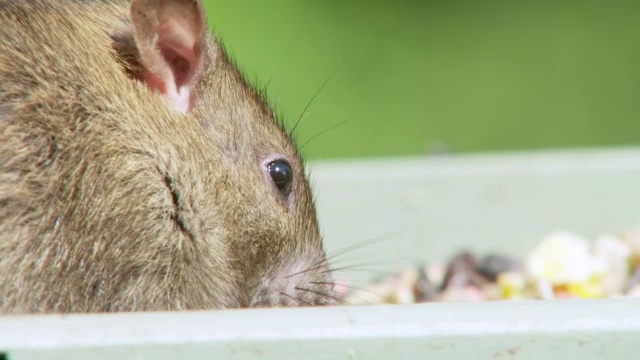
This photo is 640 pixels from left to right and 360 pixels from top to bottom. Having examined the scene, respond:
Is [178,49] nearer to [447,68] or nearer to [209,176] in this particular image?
[209,176]

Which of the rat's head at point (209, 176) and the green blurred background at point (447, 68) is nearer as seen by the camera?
the rat's head at point (209, 176)

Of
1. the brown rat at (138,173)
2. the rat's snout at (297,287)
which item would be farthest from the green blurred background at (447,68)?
the brown rat at (138,173)

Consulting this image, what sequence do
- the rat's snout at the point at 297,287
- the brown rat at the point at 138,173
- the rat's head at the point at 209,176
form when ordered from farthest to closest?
the rat's snout at the point at 297,287
the rat's head at the point at 209,176
the brown rat at the point at 138,173

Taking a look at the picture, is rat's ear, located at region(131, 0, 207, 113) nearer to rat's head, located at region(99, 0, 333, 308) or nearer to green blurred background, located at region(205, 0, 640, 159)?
rat's head, located at region(99, 0, 333, 308)

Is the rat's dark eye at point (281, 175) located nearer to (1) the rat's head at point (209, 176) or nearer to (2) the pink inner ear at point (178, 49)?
(1) the rat's head at point (209, 176)

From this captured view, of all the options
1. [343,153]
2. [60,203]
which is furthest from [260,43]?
[60,203]

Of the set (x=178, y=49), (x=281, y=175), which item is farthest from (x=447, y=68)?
(x=178, y=49)

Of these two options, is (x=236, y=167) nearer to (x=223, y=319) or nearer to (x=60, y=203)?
(x=60, y=203)

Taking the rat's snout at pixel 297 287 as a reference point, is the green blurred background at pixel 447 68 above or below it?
above

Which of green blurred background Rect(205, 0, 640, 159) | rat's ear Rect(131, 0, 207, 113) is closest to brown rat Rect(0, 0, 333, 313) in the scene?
rat's ear Rect(131, 0, 207, 113)
